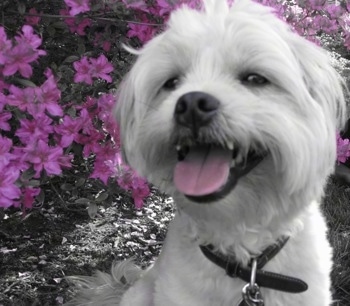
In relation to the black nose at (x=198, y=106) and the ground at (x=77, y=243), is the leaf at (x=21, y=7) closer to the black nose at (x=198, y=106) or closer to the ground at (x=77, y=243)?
the black nose at (x=198, y=106)

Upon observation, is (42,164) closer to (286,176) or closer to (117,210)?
A: (286,176)

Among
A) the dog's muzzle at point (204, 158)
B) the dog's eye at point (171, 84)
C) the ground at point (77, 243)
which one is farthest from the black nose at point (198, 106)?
the ground at point (77, 243)

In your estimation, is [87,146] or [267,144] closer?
[267,144]

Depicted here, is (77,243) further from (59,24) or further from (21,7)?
(21,7)

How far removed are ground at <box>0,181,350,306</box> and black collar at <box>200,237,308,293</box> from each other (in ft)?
3.47

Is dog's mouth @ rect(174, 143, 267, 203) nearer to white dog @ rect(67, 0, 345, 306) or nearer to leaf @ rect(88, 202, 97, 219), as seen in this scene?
white dog @ rect(67, 0, 345, 306)

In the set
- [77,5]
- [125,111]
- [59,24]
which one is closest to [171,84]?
[125,111]

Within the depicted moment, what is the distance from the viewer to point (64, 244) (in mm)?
3695

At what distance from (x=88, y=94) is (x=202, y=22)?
37.3 inches

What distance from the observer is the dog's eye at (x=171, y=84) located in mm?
2119

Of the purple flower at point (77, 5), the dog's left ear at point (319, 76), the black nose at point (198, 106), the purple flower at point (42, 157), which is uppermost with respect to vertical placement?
the dog's left ear at point (319, 76)

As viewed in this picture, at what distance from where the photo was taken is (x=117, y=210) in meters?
4.07

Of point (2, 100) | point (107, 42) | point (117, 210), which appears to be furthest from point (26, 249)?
point (2, 100)

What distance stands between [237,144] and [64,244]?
2.08 meters
